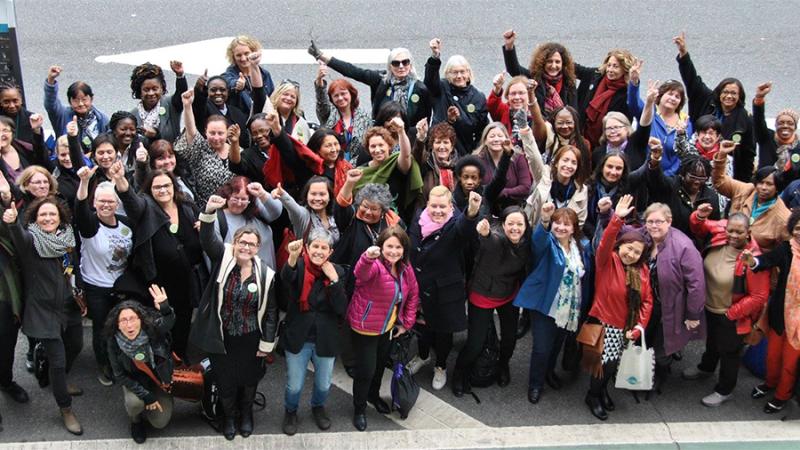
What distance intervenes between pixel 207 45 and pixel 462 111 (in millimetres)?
4902

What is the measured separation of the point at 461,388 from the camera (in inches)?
261

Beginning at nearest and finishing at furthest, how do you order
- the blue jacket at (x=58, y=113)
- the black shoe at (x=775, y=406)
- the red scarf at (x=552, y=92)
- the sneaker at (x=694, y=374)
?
the black shoe at (x=775, y=406), the sneaker at (x=694, y=374), the blue jacket at (x=58, y=113), the red scarf at (x=552, y=92)

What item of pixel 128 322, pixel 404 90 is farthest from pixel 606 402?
pixel 128 322

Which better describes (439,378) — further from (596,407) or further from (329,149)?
(329,149)

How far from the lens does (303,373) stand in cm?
608

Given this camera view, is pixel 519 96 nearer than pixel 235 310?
No

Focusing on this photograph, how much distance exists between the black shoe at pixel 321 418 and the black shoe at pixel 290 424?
0.15 m

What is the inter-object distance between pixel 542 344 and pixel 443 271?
0.90 meters

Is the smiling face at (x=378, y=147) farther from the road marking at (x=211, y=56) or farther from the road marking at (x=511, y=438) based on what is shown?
the road marking at (x=211, y=56)

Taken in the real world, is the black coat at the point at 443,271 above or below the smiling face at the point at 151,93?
below

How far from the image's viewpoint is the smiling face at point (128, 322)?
566 centimetres

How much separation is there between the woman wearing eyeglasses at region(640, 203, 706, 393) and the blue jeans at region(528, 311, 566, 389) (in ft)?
2.10

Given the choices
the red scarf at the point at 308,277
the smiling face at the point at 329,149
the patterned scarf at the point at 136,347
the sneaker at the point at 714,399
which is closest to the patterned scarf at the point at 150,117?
the smiling face at the point at 329,149

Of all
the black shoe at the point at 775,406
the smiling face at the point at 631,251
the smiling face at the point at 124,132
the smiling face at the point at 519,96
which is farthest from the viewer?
the smiling face at the point at 519,96
